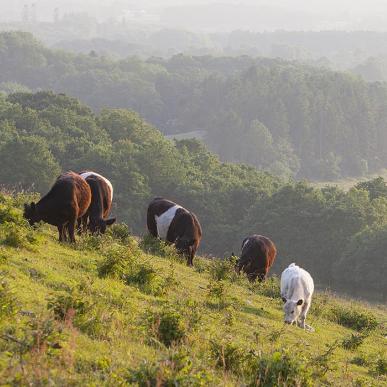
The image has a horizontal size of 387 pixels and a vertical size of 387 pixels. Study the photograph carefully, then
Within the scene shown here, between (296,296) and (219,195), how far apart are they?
43.3 meters

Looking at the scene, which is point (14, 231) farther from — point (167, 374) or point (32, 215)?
point (167, 374)

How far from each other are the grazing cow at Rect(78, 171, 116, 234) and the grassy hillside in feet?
2.13

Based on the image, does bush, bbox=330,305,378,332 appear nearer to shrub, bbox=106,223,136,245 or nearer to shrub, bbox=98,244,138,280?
shrub, bbox=106,223,136,245

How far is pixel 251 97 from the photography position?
413 feet

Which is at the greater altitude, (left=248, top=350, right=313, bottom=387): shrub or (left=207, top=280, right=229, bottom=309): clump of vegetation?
(left=248, top=350, right=313, bottom=387): shrub

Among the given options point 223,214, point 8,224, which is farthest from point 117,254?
point 223,214

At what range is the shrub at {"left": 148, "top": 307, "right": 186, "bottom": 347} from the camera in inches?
364

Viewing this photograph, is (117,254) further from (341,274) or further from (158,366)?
(341,274)

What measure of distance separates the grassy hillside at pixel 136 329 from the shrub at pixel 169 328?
0.01 meters

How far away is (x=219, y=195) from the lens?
58656 mm

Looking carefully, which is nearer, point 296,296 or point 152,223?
point 296,296

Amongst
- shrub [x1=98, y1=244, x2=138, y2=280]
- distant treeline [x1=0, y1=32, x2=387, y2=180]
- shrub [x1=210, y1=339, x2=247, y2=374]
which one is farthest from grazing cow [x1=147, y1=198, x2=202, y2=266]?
distant treeline [x1=0, y1=32, x2=387, y2=180]

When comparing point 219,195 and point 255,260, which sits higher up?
point 255,260

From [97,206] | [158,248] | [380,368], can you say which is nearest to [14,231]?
[97,206]
